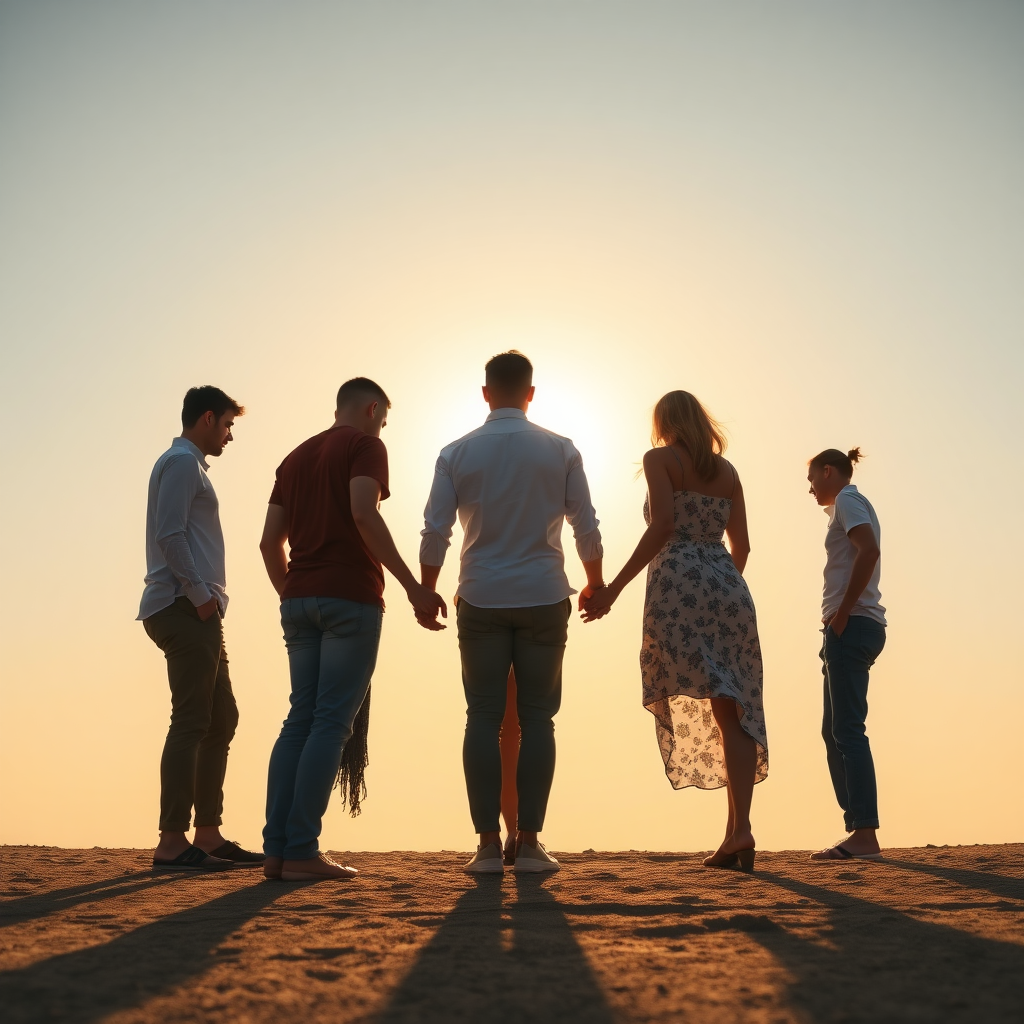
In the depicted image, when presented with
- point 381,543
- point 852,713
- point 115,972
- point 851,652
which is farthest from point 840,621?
point 115,972

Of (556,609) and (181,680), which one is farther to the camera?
(181,680)

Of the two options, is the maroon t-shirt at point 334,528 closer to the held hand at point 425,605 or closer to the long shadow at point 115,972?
the held hand at point 425,605

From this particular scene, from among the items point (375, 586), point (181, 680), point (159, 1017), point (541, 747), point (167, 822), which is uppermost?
point (375, 586)

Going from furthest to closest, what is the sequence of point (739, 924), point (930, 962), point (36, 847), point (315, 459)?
point (36, 847), point (315, 459), point (739, 924), point (930, 962)

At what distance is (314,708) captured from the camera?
4887 mm

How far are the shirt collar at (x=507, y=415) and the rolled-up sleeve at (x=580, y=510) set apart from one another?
0.33 meters

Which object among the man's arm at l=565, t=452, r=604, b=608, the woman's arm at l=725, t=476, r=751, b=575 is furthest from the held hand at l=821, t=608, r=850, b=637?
the man's arm at l=565, t=452, r=604, b=608

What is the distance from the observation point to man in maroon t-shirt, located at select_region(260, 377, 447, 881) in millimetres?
4711

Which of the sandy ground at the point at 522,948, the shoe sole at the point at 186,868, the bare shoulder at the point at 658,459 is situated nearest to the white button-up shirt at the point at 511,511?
the bare shoulder at the point at 658,459

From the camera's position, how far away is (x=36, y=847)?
6.60 m

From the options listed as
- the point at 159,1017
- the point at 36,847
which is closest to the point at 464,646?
the point at 159,1017

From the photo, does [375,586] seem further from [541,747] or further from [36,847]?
[36,847]

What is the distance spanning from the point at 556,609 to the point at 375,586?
853 mm

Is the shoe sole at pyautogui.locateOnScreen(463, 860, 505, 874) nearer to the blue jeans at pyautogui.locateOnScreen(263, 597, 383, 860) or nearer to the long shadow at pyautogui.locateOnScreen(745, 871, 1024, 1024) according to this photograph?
the blue jeans at pyautogui.locateOnScreen(263, 597, 383, 860)
